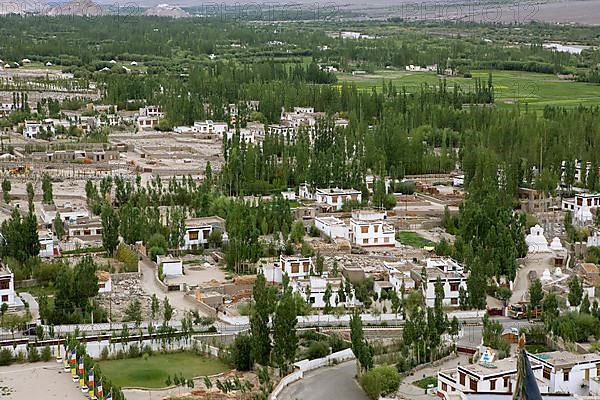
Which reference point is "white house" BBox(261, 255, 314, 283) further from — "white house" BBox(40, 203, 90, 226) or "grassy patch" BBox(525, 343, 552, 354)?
"white house" BBox(40, 203, 90, 226)

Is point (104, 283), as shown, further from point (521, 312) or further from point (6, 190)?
point (6, 190)

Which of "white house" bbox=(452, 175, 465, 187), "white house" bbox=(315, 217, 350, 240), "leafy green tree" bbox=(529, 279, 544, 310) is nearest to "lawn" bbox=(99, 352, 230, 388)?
"leafy green tree" bbox=(529, 279, 544, 310)

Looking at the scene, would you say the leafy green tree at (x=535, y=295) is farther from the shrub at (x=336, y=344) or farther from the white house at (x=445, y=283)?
the shrub at (x=336, y=344)

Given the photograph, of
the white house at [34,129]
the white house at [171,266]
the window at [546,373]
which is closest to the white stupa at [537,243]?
the white house at [171,266]

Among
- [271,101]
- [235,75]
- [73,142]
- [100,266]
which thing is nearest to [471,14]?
[235,75]

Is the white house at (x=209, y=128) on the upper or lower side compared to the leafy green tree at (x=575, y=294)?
lower
